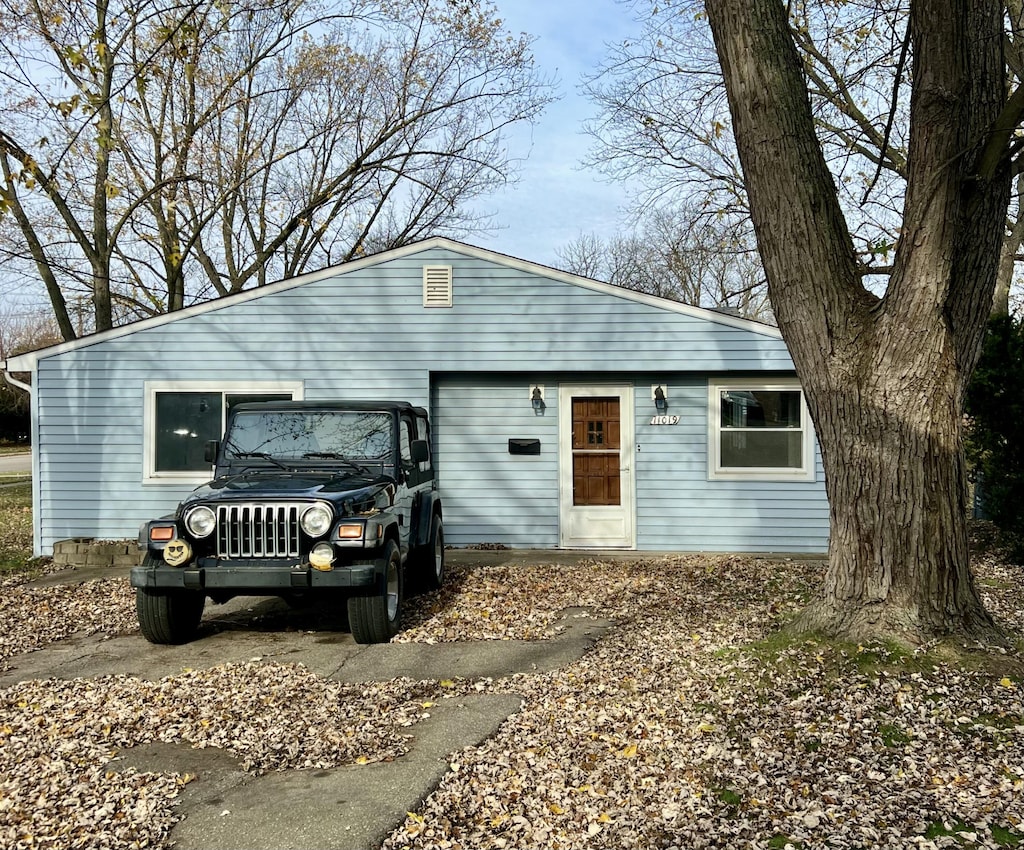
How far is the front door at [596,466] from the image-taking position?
441 inches

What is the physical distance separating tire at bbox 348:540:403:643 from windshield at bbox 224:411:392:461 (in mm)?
1182

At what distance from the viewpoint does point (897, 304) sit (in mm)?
5164

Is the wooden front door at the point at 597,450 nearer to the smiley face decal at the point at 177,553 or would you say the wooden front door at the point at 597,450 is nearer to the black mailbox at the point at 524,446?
the black mailbox at the point at 524,446

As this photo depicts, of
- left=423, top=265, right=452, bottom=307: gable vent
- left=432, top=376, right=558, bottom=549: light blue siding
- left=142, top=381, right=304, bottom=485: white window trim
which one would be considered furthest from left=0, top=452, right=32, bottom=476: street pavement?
left=423, top=265, right=452, bottom=307: gable vent

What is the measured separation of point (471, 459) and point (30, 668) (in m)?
6.13

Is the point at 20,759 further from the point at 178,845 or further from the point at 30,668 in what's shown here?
the point at 30,668

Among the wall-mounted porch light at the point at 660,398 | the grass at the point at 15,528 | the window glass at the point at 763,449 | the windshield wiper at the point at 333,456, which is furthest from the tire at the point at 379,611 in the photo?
the grass at the point at 15,528

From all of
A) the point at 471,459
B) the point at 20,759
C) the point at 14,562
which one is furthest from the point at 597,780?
the point at 14,562

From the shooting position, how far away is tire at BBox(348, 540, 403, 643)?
6258mm

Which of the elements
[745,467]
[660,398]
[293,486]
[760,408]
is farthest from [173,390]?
[760,408]

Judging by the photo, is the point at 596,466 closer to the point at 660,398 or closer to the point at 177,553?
the point at 660,398

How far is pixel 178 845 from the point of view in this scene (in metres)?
3.38

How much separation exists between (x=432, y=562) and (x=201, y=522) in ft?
8.56

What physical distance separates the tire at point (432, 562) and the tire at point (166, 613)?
2.16m
